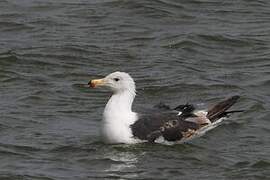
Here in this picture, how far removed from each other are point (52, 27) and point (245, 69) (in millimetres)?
3731

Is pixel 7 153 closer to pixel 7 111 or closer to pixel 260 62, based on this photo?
pixel 7 111

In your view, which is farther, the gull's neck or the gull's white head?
the gull's white head

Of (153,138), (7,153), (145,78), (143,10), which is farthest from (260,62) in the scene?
(7,153)

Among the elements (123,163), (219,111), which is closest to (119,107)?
(123,163)

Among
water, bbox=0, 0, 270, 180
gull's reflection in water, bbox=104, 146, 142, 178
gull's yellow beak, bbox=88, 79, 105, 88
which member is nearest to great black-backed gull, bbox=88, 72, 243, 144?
gull's yellow beak, bbox=88, 79, 105, 88

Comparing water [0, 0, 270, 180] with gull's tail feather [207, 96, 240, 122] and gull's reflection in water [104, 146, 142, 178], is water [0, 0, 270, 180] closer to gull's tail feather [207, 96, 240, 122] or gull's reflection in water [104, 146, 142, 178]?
gull's reflection in water [104, 146, 142, 178]

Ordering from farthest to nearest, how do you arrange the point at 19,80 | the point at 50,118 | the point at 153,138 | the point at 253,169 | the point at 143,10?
the point at 143,10 → the point at 19,80 → the point at 50,118 → the point at 153,138 → the point at 253,169

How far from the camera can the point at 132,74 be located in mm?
15883

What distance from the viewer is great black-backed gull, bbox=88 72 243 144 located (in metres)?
12.6

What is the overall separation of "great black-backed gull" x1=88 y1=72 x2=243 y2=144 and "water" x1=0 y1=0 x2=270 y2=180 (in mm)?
153

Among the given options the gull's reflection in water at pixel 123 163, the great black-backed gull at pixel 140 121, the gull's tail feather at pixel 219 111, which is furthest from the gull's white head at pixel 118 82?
the gull's tail feather at pixel 219 111

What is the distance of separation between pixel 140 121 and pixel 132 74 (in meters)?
3.22

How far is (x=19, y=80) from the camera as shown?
15430mm

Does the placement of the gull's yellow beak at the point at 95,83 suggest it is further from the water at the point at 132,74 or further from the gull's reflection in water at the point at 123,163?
the gull's reflection in water at the point at 123,163
